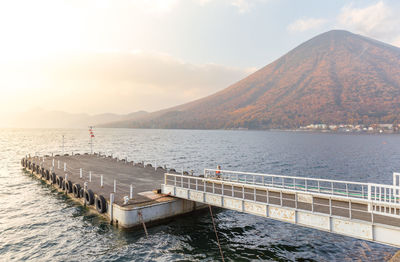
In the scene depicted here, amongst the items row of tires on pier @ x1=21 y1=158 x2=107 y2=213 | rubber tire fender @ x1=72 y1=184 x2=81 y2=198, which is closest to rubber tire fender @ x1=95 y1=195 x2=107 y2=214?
row of tires on pier @ x1=21 y1=158 x2=107 y2=213

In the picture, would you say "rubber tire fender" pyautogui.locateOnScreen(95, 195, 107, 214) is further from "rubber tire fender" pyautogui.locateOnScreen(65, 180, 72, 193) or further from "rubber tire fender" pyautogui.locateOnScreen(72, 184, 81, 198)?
"rubber tire fender" pyautogui.locateOnScreen(65, 180, 72, 193)

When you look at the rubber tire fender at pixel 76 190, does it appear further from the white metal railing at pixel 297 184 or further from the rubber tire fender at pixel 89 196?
the white metal railing at pixel 297 184

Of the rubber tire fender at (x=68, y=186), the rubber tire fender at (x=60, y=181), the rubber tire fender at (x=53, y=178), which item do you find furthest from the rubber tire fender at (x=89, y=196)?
the rubber tire fender at (x=53, y=178)

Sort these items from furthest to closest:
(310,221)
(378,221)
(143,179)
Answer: (143,179), (310,221), (378,221)

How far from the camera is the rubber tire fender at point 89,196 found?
19.8 metres

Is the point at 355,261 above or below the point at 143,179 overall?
below

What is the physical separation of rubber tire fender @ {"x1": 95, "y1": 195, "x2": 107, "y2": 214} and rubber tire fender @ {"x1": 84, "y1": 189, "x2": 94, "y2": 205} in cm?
139

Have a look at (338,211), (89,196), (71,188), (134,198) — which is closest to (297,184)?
(338,211)

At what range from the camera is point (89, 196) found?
65.2 feet

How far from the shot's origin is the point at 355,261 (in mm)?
13750

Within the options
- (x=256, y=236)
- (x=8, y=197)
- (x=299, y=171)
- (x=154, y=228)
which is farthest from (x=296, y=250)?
(x=299, y=171)

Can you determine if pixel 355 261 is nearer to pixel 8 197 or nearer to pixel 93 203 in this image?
pixel 93 203

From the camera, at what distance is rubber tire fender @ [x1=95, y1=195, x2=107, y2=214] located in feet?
59.1

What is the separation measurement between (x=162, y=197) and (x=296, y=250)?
1000cm
